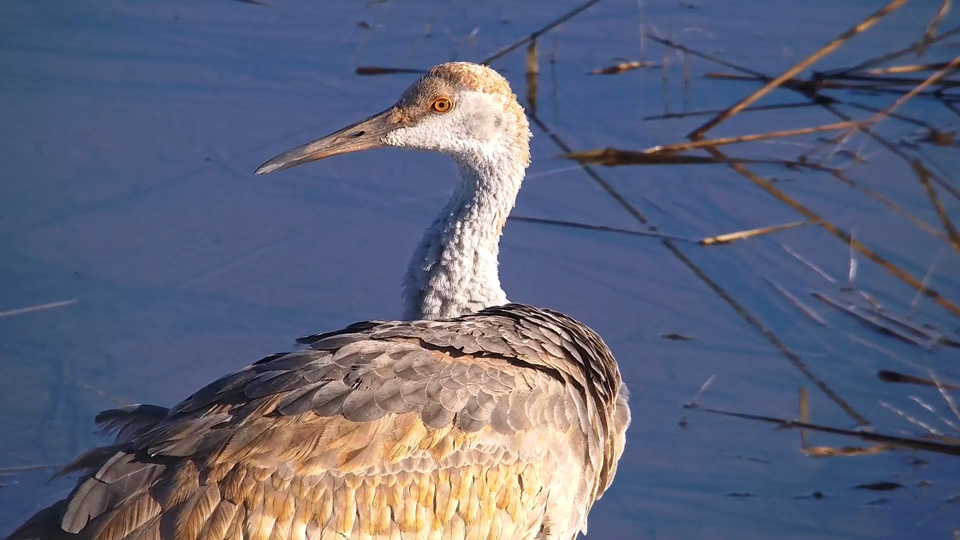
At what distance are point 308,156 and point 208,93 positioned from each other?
8.68ft

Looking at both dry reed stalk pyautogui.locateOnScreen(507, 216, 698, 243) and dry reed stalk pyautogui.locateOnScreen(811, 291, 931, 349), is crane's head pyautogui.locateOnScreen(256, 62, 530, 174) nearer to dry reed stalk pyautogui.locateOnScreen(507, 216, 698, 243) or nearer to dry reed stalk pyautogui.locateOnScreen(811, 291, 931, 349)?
dry reed stalk pyautogui.locateOnScreen(507, 216, 698, 243)

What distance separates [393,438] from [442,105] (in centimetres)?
145

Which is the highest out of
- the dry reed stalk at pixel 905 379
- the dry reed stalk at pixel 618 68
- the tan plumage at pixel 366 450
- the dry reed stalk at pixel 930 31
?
the dry reed stalk at pixel 930 31

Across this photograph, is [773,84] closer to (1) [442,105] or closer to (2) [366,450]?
(1) [442,105]

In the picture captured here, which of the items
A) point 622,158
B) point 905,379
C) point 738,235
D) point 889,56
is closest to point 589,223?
point 622,158

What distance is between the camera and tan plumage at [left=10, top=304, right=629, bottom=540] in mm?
3482

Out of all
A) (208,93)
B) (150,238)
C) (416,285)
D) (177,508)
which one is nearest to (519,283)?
(416,285)

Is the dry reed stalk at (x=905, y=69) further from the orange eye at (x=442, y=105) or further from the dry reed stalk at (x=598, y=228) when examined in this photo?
the orange eye at (x=442, y=105)

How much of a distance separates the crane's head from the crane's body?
0.17 metres

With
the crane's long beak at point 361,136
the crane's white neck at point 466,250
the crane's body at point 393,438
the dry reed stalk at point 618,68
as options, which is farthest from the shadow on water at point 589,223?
the crane's long beak at point 361,136

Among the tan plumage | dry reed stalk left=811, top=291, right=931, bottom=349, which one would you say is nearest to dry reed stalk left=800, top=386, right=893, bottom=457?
dry reed stalk left=811, top=291, right=931, bottom=349

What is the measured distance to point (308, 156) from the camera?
4637 mm

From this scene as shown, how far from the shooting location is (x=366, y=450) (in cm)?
369

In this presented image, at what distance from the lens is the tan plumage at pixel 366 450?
348cm
